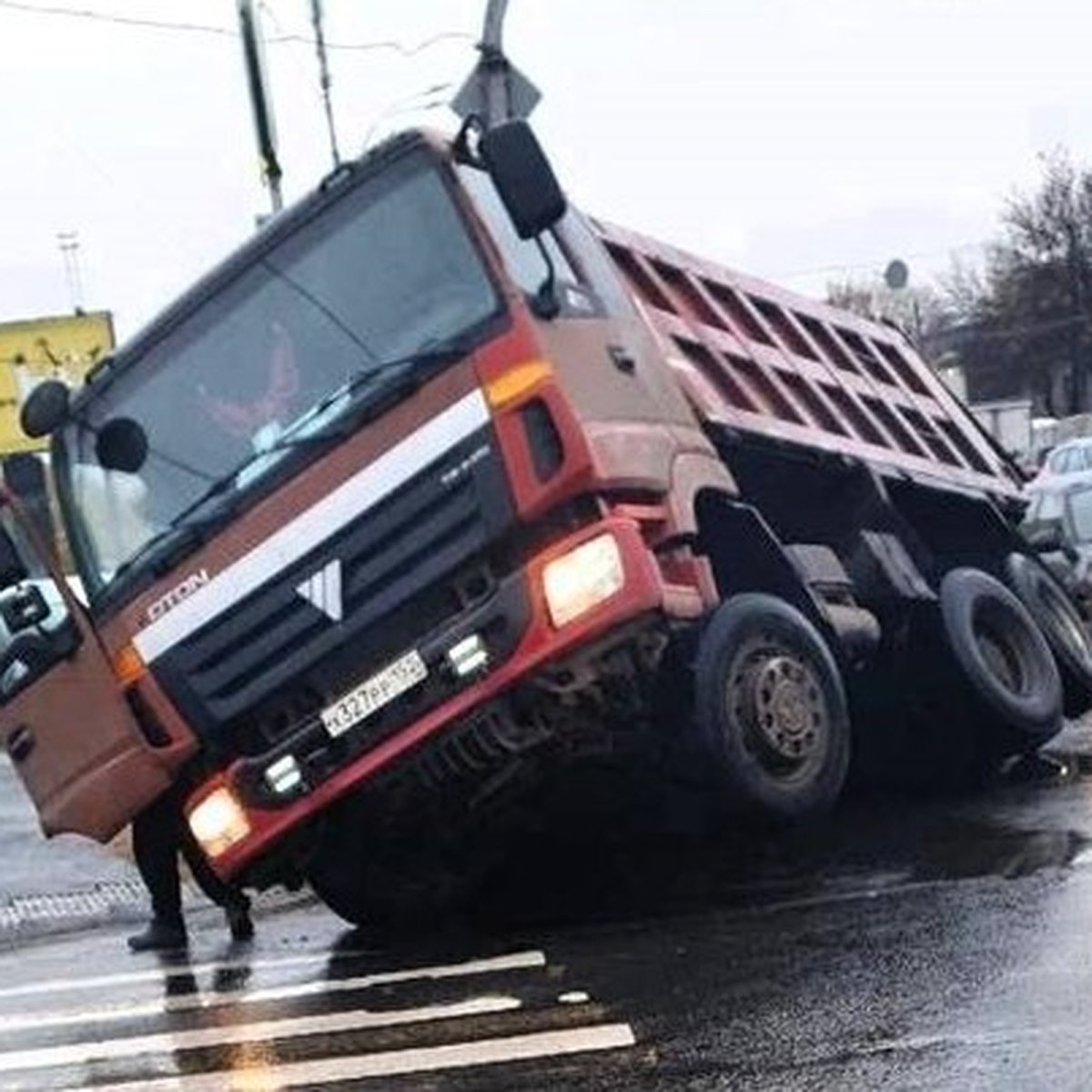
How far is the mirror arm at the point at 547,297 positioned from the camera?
763 cm

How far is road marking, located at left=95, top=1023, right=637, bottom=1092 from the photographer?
20.5 feet

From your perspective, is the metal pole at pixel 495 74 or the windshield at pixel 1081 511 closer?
the metal pole at pixel 495 74

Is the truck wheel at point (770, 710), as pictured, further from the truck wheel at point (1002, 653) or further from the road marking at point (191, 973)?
the truck wheel at point (1002, 653)

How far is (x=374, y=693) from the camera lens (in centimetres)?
757

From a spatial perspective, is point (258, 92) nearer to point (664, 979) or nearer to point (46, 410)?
point (46, 410)

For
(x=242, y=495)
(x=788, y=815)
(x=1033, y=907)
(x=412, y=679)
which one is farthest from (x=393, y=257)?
(x=1033, y=907)

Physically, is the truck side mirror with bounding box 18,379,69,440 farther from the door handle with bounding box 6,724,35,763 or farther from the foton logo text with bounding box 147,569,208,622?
the door handle with bounding box 6,724,35,763

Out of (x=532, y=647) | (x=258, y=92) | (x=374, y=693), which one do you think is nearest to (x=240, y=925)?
(x=374, y=693)

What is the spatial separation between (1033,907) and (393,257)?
10.7 ft

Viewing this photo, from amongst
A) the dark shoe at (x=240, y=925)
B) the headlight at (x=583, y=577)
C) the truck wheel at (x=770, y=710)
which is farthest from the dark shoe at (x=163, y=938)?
the headlight at (x=583, y=577)

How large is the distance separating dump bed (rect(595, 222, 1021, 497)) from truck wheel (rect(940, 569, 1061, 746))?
0.81m

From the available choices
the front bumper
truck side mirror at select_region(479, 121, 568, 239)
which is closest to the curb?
the front bumper

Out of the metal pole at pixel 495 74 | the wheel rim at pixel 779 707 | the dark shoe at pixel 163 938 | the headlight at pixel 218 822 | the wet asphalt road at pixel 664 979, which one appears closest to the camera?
the wet asphalt road at pixel 664 979

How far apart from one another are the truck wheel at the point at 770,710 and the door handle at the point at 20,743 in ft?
8.54
